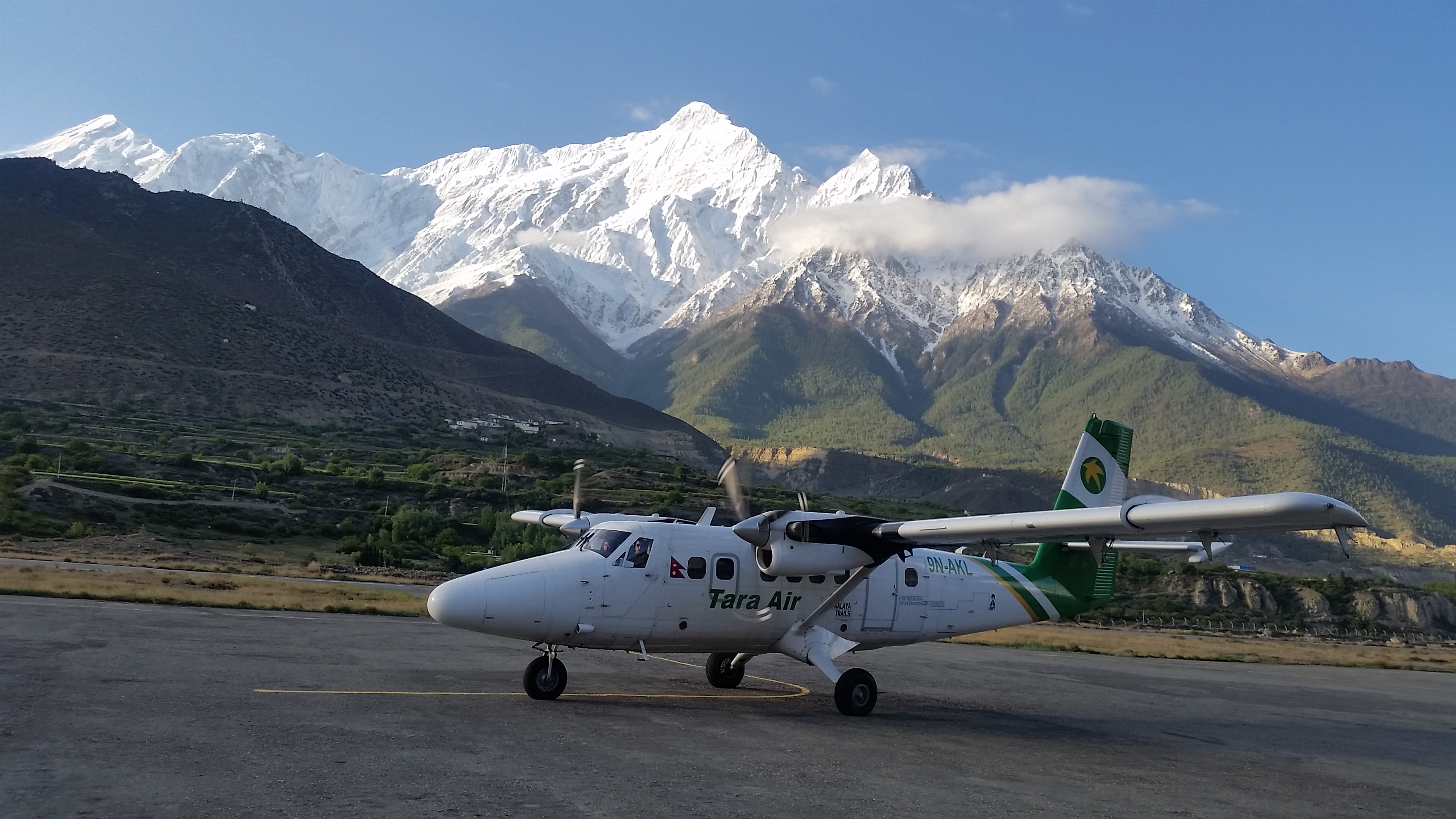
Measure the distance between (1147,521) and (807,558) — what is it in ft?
17.7

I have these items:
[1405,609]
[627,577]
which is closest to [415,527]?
[627,577]

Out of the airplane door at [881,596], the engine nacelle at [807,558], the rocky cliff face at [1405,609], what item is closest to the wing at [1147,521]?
the engine nacelle at [807,558]

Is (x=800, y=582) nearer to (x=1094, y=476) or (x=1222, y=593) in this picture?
(x=1094, y=476)

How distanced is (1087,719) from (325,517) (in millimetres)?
55808

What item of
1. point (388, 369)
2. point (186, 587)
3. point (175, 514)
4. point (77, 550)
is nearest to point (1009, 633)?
point (186, 587)

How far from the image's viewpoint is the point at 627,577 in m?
17.2

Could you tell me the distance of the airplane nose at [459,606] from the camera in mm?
15617

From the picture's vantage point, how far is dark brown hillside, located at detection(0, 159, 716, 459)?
342 ft

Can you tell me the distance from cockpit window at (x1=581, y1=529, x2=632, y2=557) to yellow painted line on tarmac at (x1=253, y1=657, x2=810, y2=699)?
7.51 ft

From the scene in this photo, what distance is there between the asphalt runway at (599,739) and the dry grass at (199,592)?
3.24 m

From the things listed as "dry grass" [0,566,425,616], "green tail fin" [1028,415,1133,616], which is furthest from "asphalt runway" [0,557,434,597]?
"green tail fin" [1028,415,1133,616]

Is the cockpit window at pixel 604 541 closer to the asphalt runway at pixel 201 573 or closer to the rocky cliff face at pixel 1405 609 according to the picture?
the asphalt runway at pixel 201 573

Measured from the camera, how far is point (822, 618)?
61.6ft

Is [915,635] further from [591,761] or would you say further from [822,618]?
[591,761]
